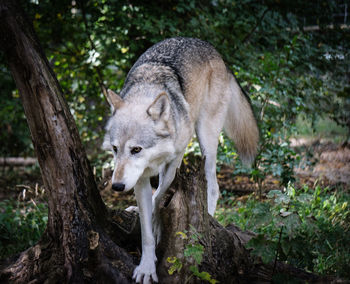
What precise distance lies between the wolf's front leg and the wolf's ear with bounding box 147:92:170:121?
58 cm

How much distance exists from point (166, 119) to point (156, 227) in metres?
0.97

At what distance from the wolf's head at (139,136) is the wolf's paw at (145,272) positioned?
2.20 feet

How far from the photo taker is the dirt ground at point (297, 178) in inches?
207

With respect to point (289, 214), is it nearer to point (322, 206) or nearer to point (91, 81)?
point (322, 206)

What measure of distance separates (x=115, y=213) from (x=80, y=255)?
0.71 meters

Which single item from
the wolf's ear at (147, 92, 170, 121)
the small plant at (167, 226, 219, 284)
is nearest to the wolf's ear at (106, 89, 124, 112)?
the wolf's ear at (147, 92, 170, 121)

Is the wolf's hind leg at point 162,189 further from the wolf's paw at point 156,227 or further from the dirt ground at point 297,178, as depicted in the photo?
the dirt ground at point 297,178

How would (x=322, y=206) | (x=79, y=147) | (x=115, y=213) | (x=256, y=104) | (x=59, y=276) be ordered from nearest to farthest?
(x=59, y=276) → (x=79, y=147) → (x=115, y=213) → (x=322, y=206) → (x=256, y=104)

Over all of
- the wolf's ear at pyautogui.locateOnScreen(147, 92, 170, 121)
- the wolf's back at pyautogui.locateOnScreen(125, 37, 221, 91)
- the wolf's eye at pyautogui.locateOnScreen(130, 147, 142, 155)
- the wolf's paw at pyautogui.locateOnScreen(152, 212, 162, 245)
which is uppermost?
the wolf's back at pyautogui.locateOnScreen(125, 37, 221, 91)

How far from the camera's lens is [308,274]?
2676mm

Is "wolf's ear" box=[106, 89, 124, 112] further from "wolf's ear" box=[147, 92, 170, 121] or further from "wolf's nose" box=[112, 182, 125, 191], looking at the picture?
→ "wolf's nose" box=[112, 182, 125, 191]

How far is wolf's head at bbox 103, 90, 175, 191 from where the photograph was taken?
2758mm

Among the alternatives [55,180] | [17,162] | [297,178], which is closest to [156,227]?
[55,180]

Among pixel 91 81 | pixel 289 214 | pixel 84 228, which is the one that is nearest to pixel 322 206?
pixel 289 214
